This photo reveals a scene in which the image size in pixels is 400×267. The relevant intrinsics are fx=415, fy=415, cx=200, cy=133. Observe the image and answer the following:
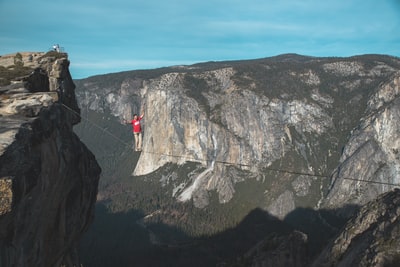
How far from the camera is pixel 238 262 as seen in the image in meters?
58.4

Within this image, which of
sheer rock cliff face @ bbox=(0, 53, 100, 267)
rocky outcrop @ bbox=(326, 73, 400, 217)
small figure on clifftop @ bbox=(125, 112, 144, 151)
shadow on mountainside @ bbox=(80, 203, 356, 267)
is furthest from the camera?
rocky outcrop @ bbox=(326, 73, 400, 217)

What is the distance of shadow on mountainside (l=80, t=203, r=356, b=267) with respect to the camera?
137m

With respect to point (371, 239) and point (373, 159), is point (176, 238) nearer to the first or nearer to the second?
point (373, 159)

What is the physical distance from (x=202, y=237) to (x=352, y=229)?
403ft

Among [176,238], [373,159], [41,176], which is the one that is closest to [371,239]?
[41,176]

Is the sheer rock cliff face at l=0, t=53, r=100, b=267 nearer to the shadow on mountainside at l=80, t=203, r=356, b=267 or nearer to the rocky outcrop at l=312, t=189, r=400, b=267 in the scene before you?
the rocky outcrop at l=312, t=189, r=400, b=267

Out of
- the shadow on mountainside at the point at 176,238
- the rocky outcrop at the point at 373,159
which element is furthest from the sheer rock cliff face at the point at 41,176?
the rocky outcrop at the point at 373,159

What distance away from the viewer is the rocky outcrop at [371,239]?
1164 inches

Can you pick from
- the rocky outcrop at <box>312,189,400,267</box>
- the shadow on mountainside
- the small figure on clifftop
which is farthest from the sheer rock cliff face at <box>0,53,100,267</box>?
the shadow on mountainside

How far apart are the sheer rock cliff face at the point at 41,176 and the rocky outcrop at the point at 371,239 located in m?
21.5

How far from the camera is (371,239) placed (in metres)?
34.0

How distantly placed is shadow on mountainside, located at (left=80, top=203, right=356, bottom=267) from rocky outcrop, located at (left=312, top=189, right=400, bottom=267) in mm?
77105

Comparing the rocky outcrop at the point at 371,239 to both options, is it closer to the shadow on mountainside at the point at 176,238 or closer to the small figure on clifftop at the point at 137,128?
the small figure on clifftop at the point at 137,128

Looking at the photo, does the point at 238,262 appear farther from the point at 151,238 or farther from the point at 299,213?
the point at 299,213
